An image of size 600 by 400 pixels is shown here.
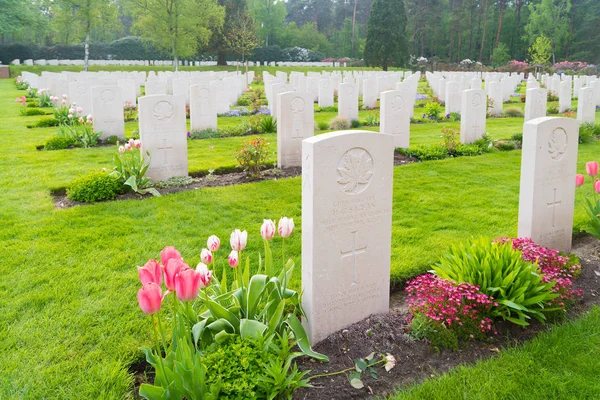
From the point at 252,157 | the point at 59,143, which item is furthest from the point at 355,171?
the point at 59,143

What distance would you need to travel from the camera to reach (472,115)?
10.7m

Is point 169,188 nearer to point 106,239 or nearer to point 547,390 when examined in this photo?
point 106,239

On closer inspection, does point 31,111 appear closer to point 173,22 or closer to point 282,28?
point 173,22

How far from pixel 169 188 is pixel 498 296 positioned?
16.6 feet

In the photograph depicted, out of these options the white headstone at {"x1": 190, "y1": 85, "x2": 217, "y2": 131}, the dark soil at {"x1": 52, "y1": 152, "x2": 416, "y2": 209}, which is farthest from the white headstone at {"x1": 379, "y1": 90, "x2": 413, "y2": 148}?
the white headstone at {"x1": 190, "y1": 85, "x2": 217, "y2": 131}

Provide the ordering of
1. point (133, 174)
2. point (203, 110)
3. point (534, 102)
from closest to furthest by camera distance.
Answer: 1. point (133, 174)
2. point (203, 110)
3. point (534, 102)

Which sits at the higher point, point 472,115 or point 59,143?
point 472,115

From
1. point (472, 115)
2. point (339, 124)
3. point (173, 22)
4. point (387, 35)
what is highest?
point (387, 35)

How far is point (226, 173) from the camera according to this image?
27.9ft

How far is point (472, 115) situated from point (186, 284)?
9.49 metres

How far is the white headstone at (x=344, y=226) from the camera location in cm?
336

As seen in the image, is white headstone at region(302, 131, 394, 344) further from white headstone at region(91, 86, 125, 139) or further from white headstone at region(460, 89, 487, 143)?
white headstone at region(91, 86, 125, 139)

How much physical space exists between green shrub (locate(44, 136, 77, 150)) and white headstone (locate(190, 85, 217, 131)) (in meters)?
2.56

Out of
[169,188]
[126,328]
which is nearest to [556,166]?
[126,328]
